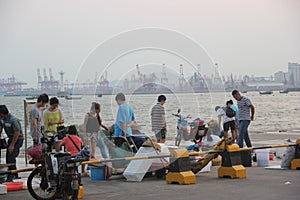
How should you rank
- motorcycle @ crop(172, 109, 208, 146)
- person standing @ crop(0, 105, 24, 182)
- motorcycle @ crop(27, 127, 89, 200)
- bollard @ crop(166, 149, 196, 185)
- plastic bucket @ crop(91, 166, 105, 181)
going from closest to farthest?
motorcycle @ crop(27, 127, 89, 200) < bollard @ crop(166, 149, 196, 185) < person standing @ crop(0, 105, 24, 182) < plastic bucket @ crop(91, 166, 105, 181) < motorcycle @ crop(172, 109, 208, 146)

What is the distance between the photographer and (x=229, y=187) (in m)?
11.5

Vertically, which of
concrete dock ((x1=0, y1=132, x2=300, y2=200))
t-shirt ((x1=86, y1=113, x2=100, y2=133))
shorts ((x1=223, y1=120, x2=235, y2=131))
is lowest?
concrete dock ((x1=0, y1=132, x2=300, y2=200))

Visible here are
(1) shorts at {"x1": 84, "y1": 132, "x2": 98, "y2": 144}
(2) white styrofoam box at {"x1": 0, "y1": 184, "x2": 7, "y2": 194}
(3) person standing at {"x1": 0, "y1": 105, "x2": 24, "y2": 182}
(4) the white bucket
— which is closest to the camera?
(2) white styrofoam box at {"x1": 0, "y1": 184, "x2": 7, "y2": 194}

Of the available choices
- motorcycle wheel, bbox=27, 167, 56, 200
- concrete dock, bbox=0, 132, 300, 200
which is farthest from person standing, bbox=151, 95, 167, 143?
motorcycle wheel, bbox=27, 167, 56, 200

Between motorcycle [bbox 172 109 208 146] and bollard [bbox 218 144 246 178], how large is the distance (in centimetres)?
191

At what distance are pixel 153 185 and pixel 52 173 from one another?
2622 millimetres

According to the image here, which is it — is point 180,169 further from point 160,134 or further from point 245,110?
point 245,110

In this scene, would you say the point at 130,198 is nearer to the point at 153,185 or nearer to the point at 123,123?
the point at 153,185

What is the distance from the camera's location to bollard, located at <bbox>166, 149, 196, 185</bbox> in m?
11.9

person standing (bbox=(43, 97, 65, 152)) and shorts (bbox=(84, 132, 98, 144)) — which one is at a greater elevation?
person standing (bbox=(43, 97, 65, 152))

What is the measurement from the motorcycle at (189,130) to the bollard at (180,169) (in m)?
2.56

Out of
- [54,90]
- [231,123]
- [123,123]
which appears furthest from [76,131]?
[54,90]

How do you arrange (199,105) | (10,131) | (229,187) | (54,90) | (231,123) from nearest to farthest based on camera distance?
(229,187), (10,131), (199,105), (231,123), (54,90)

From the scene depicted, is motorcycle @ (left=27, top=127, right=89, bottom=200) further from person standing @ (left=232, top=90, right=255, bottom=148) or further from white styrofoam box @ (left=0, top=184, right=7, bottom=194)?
person standing @ (left=232, top=90, right=255, bottom=148)
